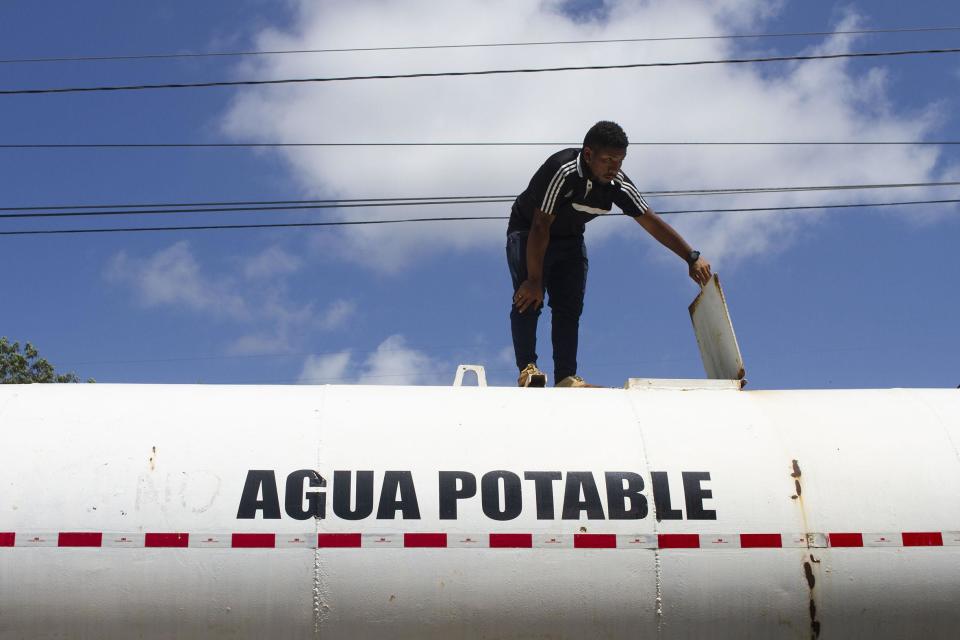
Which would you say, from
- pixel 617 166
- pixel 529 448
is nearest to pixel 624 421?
pixel 529 448

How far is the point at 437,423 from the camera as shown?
475cm

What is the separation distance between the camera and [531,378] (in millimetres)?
5754

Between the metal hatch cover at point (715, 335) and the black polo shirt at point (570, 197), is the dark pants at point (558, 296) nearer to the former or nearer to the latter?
the black polo shirt at point (570, 197)

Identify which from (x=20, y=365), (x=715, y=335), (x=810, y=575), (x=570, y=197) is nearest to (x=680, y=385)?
A: (x=715, y=335)

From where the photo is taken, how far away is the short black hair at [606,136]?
620 cm

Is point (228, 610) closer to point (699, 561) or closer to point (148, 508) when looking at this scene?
point (148, 508)

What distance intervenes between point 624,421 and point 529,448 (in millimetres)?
584

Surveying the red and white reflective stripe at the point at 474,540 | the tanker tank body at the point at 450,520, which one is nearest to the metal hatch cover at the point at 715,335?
the tanker tank body at the point at 450,520

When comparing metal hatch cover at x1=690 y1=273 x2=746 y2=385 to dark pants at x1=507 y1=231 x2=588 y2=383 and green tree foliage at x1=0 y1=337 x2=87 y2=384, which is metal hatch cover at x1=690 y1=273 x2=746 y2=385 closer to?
dark pants at x1=507 y1=231 x2=588 y2=383

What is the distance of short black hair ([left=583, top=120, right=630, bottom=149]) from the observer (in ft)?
20.4

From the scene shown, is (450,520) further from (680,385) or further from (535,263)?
(535,263)

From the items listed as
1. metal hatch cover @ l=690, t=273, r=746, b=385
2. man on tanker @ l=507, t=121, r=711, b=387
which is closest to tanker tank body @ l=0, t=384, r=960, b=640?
metal hatch cover @ l=690, t=273, r=746, b=385

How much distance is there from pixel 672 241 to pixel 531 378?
1765mm

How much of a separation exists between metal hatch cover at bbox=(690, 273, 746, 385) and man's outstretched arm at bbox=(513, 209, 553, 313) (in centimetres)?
113
